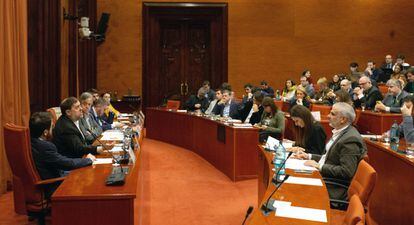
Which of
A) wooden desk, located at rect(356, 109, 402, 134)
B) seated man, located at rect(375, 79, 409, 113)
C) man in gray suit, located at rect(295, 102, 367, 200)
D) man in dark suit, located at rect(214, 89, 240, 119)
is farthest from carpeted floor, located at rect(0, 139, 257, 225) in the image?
seated man, located at rect(375, 79, 409, 113)

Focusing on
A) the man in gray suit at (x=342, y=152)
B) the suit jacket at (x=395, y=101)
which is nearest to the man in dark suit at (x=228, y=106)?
the suit jacket at (x=395, y=101)

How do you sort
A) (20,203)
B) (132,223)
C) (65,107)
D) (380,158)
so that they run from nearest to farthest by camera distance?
(132,223), (20,203), (65,107), (380,158)

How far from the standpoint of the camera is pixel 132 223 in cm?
288

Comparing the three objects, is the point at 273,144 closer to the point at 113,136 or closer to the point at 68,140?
the point at 68,140

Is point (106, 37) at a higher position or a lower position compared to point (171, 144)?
higher

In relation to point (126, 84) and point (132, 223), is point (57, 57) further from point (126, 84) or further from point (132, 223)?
point (132, 223)

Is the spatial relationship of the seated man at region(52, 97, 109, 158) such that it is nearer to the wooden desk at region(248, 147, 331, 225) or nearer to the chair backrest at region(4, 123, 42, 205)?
the chair backrest at region(4, 123, 42, 205)

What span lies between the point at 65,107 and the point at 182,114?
5345 mm

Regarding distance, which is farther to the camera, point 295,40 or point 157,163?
point 295,40

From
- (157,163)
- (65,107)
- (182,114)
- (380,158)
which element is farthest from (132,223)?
(182,114)

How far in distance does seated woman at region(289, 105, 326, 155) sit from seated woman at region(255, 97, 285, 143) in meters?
1.95

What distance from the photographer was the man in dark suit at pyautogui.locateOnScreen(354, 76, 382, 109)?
835cm

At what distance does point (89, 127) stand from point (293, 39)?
351 inches

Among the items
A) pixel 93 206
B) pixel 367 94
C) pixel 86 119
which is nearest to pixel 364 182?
pixel 93 206
